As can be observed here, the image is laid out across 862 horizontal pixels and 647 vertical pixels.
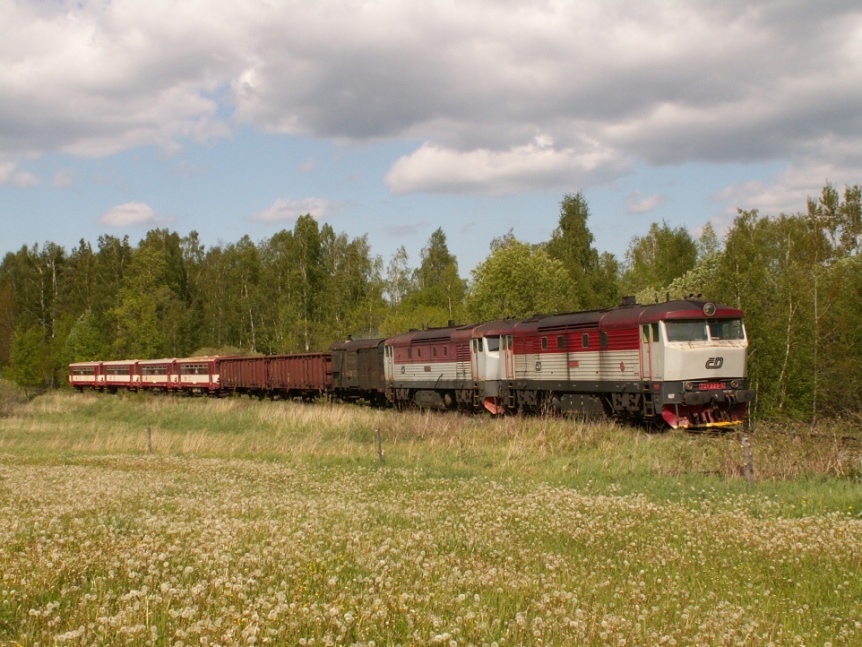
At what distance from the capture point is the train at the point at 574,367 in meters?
24.9

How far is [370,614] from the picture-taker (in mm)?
6453

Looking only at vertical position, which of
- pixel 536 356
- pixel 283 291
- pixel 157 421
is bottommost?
pixel 157 421

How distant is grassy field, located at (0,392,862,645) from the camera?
641 cm

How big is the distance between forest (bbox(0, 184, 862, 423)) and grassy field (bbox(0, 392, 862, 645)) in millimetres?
31678

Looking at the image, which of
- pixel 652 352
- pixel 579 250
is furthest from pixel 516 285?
pixel 652 352

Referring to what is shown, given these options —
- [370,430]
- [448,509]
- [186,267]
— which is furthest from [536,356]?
[186,267]

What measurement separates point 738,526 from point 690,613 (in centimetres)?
430

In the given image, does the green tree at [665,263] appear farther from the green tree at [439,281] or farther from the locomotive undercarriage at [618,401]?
the locomotive undercarriage at [618,401]

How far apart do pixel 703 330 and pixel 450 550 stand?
1782 cm

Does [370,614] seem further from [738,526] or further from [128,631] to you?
[738,526]

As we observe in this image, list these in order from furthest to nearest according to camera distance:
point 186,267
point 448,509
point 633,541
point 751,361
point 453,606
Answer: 1. point 186,267
2. point 751,361
3. point 448,509
4. point 633,541
5. point 453,606

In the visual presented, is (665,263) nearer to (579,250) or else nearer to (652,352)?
(579,250)

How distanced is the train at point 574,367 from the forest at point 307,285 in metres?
17.6

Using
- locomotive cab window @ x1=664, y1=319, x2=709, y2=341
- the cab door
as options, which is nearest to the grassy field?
the cab door
